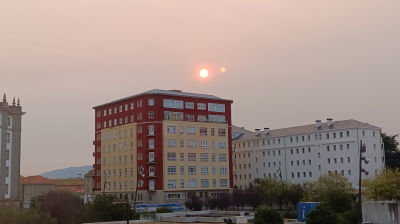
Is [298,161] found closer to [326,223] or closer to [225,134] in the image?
[225,134]

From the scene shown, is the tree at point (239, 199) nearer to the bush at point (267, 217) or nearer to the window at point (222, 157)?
the window at point (222, 157)

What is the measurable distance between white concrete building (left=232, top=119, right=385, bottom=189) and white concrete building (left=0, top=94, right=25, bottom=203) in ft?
192

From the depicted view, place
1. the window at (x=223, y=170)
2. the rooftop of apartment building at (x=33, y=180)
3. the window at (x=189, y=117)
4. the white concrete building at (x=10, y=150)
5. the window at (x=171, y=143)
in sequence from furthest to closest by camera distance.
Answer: the rooftop of apartment building at (x=33, y=180)
the window at (x=223, y=170)
the window at (x=189, y=117)
the window at (x=171, y=143)
the white concrete building at (x=10, y=150)

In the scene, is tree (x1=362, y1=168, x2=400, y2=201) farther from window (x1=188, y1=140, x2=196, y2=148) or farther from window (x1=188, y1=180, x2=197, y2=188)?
window (x1=188, y1=140, x2=196, y2=148)

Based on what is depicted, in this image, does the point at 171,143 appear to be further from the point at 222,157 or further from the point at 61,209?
the point at 61,209

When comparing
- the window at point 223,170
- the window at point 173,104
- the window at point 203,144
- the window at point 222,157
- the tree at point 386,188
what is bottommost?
the tree at point 386,188

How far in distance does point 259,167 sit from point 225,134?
19.7 m

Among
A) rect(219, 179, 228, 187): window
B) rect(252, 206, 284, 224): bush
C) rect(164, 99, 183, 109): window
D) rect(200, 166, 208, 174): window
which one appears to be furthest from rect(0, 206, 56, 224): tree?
rect(219, 179, 228, 187): window

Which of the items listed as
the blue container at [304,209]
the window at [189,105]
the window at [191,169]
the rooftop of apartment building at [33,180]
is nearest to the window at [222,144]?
the window at [191,169]

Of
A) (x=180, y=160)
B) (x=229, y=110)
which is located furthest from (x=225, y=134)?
(x=180, y=160)

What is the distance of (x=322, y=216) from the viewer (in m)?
37.1

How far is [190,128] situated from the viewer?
93125mm

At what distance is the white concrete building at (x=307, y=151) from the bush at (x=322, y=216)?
53903 mm

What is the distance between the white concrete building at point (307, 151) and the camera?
9162 centimetres
